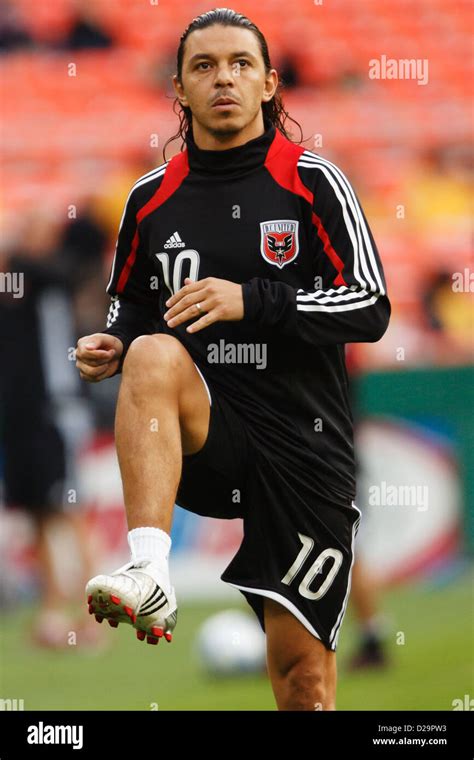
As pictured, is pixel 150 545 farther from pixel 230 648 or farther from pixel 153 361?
pixel 230 648

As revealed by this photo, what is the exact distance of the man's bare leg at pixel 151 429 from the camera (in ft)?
9.55

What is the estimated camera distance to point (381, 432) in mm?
7219

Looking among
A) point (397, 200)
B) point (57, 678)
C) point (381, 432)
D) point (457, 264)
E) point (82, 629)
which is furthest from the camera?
point (397, 200)

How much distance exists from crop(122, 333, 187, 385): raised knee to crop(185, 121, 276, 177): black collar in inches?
22.5

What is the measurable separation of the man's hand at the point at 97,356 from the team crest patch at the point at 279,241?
450mm

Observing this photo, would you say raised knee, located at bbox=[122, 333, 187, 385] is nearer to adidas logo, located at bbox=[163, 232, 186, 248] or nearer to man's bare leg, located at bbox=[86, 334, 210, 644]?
man's bare leg, located at bbox=[86, 334, 210, 644]

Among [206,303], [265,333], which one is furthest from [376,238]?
[206,303]

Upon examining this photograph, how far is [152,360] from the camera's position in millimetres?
2943

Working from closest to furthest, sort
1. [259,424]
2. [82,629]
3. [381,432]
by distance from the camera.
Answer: [259,424], [82,629], [381,432]

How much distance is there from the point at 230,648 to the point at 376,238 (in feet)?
12.2

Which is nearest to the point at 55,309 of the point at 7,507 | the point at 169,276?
the point at 7,507

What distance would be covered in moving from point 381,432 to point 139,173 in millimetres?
2849

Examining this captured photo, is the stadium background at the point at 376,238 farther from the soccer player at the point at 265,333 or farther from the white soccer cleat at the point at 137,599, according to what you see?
the white soccer cleat at the point at 137,599

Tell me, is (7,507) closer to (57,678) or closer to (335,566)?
(57,678)
